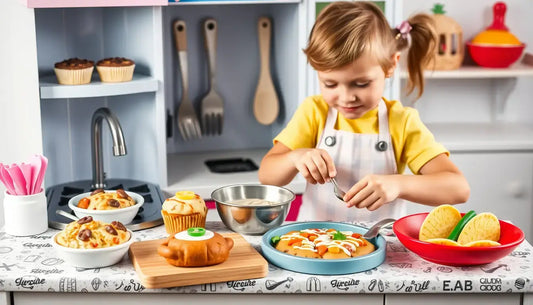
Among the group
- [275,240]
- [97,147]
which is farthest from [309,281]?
[97,147]

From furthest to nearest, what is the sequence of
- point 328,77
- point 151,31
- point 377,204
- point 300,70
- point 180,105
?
point 180,105 → point 300,70 → point 151,31 → point 328,77 → point 377,204

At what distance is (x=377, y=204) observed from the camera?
158cm

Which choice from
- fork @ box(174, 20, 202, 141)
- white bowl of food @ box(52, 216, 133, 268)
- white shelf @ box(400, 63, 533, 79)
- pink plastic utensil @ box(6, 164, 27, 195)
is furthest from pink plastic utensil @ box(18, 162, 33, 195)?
white shelf @ box(400, 63, 533, 79)

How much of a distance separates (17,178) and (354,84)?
0.74 m

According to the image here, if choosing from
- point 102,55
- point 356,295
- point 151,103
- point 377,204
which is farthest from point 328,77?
point 102,55

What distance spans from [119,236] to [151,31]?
1041 millimetres

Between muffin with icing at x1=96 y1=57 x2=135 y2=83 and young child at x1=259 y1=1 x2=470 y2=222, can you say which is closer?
young child at x1=259 y1=1 x2=470 y2=222

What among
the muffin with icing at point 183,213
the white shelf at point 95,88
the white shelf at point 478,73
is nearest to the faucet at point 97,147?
the white shelf at point 95,88

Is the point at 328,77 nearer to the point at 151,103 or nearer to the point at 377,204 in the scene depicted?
the point at 377,204

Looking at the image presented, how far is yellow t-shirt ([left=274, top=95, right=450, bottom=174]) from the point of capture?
1.88 metres

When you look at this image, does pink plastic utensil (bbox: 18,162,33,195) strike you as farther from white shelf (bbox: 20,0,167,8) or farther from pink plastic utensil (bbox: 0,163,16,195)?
white shelf (bbox: 20,0,167,8)

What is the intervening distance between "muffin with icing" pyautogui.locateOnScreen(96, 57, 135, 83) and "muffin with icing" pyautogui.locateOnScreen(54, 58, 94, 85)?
A: 0.04 m

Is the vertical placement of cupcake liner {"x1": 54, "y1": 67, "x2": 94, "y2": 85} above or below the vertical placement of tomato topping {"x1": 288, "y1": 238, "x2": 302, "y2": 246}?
above

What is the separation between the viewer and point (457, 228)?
148 cm
